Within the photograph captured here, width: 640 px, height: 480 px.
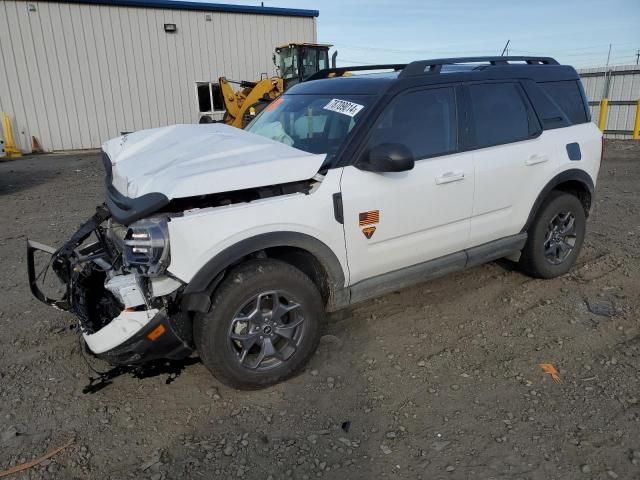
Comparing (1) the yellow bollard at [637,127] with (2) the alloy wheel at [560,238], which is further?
(1) the yellow bollard at [637,127]

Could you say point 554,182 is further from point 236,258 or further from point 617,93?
point 617,93

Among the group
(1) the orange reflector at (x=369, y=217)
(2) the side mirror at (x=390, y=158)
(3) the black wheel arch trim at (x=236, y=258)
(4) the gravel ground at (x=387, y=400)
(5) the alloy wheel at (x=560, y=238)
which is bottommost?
(4) the gravel ground at (x=387, y=400)

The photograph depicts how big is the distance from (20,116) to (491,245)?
16945mm

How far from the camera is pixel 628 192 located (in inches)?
335

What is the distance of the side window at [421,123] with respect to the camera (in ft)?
11.4

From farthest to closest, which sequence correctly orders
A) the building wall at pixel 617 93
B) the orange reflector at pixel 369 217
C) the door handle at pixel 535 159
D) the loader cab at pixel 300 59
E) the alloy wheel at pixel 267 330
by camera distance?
the loader cab at pixel 300 59
the building wall at pixel 617 93
the door handle at pixel 535 159
the orange reflector at pixel 369 217
the alloy wheel at pixel 267 330

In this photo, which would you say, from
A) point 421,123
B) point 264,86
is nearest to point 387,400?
point 421,123

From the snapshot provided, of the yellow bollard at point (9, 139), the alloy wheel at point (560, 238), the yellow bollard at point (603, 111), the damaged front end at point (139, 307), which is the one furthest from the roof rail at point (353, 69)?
the yellow bollard at point (603, 111)

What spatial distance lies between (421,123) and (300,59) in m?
14.0

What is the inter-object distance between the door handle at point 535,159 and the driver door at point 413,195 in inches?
26.0

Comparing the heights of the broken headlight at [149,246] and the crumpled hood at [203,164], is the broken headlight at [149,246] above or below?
below

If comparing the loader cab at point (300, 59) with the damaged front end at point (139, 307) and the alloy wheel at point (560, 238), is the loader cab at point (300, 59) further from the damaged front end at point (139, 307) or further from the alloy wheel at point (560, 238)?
the damaged front end at point (139, 307)

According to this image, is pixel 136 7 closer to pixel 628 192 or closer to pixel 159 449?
pixel 628 192

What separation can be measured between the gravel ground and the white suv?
353mm
